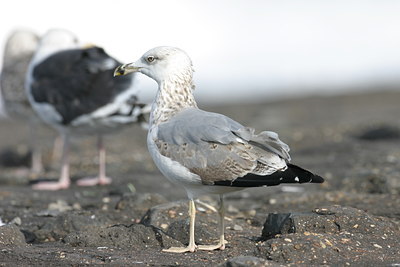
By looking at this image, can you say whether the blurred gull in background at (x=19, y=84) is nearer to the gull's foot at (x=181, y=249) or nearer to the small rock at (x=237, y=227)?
the small rock at (x=237, y=227)

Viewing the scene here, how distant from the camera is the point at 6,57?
11.6m

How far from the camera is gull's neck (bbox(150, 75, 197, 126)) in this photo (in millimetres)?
5527

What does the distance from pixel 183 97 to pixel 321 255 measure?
1549mm

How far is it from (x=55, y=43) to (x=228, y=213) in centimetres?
432

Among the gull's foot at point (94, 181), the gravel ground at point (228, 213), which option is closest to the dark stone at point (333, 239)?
the gravel ground at point (228, 213)

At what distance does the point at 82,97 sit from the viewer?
29.4ft

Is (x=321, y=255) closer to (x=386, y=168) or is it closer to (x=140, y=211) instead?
(x=140, y=211)

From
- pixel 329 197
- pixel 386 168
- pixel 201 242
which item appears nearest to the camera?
pixel 201 242

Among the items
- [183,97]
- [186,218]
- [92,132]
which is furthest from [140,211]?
[92,132]

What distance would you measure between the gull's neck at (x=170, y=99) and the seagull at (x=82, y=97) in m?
3.16

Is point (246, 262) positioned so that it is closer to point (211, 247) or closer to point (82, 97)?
point (211, 247)

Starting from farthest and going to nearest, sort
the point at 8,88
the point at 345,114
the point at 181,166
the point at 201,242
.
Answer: the point at 345,114
the point at 8,88
the point at 201,242
the point at 181,166

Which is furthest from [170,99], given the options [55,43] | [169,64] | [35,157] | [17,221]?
[35,157]

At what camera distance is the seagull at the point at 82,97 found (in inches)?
346
